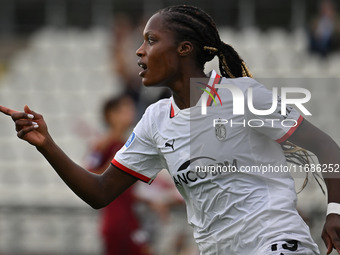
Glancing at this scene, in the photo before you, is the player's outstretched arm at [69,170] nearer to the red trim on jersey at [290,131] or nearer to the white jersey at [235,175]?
the white jersey at [235,175]

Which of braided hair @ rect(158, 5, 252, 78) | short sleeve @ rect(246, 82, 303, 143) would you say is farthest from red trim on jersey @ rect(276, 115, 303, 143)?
braided hair @ rect(158, 5, 252, 78)

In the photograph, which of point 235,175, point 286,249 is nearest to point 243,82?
point 235,175

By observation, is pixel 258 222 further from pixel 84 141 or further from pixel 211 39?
pixel 84 141

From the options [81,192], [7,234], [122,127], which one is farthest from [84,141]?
[81,192]

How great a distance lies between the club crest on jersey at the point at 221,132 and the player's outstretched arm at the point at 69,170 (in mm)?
625

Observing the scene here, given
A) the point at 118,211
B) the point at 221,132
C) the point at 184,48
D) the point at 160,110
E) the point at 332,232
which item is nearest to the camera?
the point at 332,232

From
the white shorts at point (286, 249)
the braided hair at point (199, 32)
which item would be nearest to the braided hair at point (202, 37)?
the braided hair at point (199, 32)

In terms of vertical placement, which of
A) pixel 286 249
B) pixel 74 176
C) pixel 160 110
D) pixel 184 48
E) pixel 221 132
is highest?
pixel 184 48

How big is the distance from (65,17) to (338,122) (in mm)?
5381

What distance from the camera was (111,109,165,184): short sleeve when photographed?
168 inches

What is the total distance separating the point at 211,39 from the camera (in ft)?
13.6

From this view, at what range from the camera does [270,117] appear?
3.87 m

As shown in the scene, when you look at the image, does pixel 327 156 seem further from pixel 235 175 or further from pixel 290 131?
pixel 235 175

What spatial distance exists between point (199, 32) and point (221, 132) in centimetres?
54
